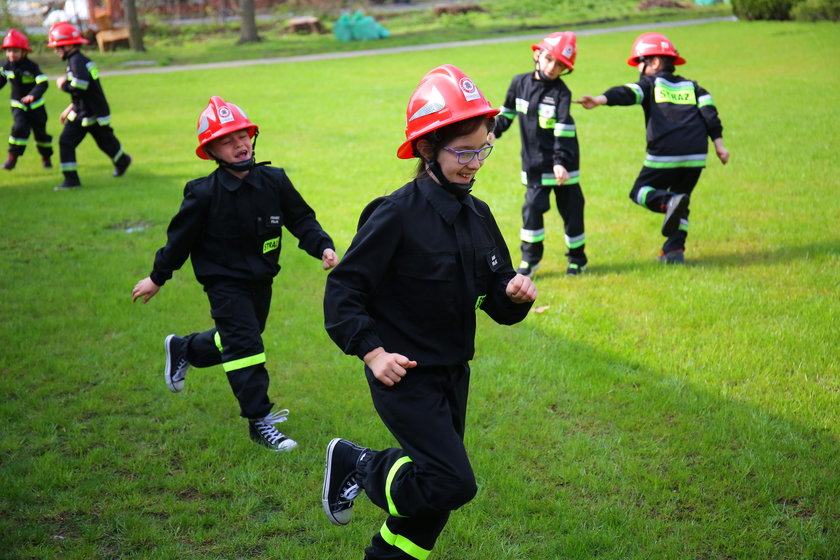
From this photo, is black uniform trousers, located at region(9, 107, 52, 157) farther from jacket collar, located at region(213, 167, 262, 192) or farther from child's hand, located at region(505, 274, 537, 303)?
child's hand, located at region(505, 274, 537, 303)

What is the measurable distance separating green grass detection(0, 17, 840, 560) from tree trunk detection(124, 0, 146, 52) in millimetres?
23753

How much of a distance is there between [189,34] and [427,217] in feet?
128

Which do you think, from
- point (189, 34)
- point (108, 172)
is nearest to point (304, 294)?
point (108, 172)

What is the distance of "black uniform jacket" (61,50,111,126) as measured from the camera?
1153cm

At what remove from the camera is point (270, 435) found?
4824 millimetres

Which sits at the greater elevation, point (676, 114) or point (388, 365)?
point (676, 114)

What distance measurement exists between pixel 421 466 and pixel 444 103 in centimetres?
147

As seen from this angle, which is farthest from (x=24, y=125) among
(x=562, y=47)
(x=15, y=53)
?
(x=562, y=47)

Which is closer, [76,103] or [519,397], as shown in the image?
[519,397]

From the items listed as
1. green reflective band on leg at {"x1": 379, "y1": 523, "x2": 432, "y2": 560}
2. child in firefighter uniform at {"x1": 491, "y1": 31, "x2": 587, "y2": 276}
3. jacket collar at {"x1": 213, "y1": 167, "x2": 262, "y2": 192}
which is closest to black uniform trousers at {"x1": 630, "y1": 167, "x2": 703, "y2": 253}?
child in firefighter uniform at {"x1": 491, "y1": 31, "x2": 587, "y2": 276}

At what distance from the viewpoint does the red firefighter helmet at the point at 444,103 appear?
3.28 m

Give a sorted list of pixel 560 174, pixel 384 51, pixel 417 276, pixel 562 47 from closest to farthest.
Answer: pixel 417 276, pixel 562 47, pixel 560 174, pixel 384 51

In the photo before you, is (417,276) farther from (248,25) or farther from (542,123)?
(248,25)

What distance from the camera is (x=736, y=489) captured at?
4.22m
